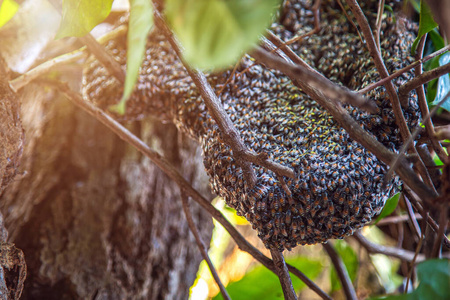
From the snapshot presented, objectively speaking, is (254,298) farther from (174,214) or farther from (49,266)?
(49,266)

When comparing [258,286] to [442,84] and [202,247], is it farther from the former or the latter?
[442,84]

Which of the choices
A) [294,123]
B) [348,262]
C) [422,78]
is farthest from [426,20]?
[348,262]

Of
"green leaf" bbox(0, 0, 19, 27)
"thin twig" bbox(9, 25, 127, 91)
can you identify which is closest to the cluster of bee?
"thin twig" bbox(9, 25, 127, 91)

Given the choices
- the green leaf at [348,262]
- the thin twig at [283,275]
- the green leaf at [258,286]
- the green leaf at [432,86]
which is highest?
the green leaf at [432,86]

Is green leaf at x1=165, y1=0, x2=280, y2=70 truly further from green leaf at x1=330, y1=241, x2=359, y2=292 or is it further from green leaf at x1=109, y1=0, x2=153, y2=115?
green leaf at x1=330, y1=241, x2=359, y2=292

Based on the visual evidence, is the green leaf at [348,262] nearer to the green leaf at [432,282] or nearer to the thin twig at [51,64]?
the green leaf at [432,282]

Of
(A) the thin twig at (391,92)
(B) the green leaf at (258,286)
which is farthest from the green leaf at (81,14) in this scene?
(B) the green leaf at (258,286)
